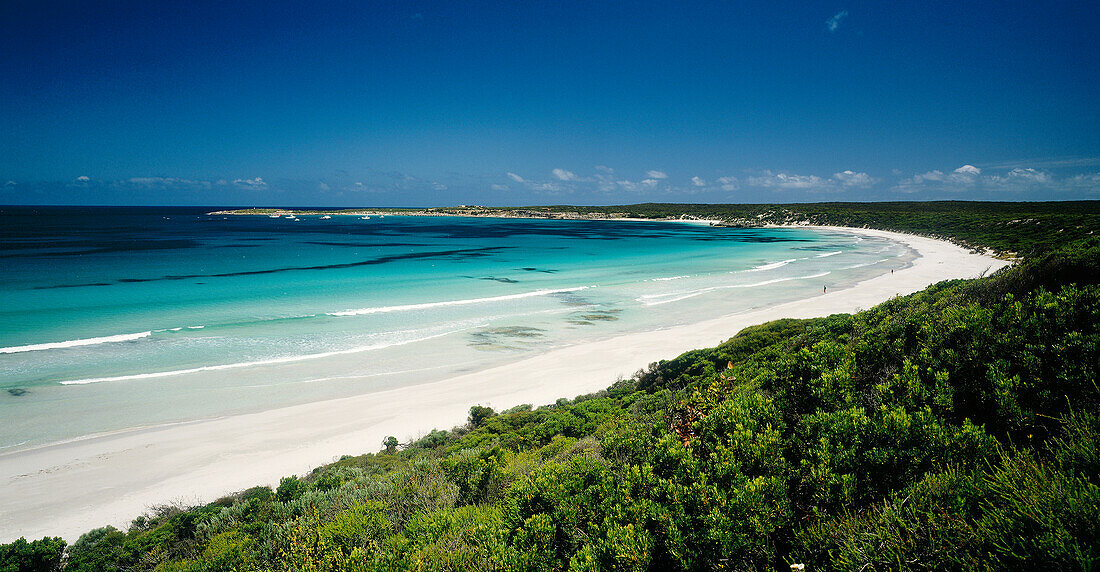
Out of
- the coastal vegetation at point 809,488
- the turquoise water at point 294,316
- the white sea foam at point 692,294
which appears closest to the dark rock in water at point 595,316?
the turquoise water at point 294,316

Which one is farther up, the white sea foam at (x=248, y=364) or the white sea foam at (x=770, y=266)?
the white sea foam at (x=770, y=266)

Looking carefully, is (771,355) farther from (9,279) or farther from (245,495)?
(9,279)

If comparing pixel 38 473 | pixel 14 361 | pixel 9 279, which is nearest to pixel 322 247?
pixel 9 279

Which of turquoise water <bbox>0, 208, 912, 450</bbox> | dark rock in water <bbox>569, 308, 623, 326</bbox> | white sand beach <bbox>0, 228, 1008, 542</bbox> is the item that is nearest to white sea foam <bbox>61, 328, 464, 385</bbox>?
turquoise water <bbox>0, 208, 912, 450</bbox>

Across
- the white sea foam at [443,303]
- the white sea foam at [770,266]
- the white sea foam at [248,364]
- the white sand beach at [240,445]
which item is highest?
the white sea foam at [770,266]

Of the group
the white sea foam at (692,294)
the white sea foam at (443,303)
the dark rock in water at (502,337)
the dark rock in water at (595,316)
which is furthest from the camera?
the white sea foam at (692,294)

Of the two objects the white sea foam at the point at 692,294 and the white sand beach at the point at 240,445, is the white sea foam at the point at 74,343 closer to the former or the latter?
the white sand beach at the point at 240,445

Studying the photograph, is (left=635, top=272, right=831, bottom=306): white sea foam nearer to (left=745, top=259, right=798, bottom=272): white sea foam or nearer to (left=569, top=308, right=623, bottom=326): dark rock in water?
(left=569, top=308, right=623, bottom=326): dark rock in water
